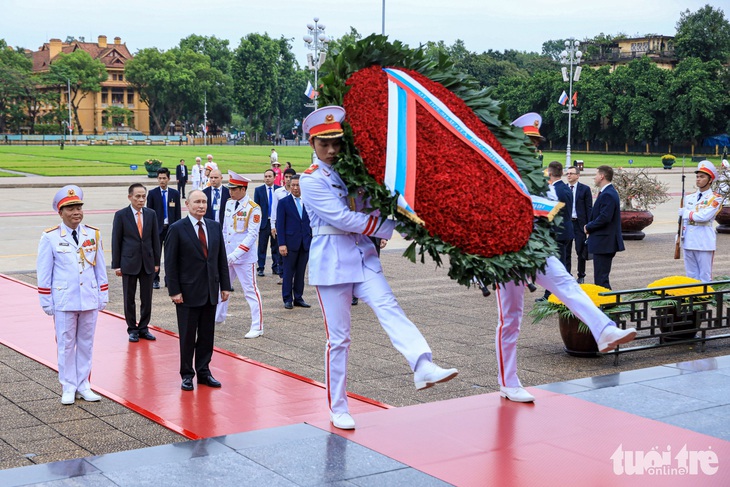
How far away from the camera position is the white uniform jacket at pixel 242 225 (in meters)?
10.7

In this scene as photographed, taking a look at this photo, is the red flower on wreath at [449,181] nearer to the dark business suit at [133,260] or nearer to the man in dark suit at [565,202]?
the dark business suit at [133,260]

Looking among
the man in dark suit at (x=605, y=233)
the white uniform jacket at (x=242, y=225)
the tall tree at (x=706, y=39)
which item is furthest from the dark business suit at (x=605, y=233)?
the tall tree at (x=706, y=39)

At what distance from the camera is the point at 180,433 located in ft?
21.7

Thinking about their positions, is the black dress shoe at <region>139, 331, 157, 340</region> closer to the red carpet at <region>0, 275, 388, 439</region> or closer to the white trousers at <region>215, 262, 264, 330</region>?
the red carpet at <region>0, 275, 388, 439</region>

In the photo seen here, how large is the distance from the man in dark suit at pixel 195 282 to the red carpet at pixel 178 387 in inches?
11.2

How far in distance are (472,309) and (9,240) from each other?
12221mm

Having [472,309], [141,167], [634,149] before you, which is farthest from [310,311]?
[634,149]

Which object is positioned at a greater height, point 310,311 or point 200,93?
point 200,93

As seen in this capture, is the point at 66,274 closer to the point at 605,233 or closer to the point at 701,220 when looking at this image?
the point at 605,233

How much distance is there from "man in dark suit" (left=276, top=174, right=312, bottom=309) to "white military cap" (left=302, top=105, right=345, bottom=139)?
6446 mm

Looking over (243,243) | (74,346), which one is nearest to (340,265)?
(74,346)

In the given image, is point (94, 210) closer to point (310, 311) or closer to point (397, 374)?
point (310, 311)

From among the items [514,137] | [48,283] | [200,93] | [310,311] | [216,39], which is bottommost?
[310,311]

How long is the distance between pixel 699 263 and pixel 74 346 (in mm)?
8194
